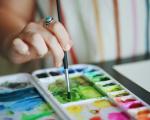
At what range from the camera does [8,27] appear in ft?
2.29

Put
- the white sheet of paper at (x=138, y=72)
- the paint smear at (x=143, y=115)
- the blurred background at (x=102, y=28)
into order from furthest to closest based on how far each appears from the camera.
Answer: the blurred background at (x=102, y=28) → the white sheet of paper at (x=138, y=72) → the paint smear at (x=143, y=115)

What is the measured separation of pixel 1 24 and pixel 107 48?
0.23 metres

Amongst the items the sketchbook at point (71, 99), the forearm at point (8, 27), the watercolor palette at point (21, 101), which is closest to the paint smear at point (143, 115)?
the sketchbook at point (71, 99)

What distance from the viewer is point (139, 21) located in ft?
2.61

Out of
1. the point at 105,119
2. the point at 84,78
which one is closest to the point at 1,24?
the point at 84,78

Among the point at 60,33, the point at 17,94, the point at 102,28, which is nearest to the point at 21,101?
the point at 17,94

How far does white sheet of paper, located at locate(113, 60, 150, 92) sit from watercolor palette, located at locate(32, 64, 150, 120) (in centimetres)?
4

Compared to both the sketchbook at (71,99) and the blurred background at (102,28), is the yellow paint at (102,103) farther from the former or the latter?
the blurred background at (102,28)

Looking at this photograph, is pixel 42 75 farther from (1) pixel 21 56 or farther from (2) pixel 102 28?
(2) pixel 102 28

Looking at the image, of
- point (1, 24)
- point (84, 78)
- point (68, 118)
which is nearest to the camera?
point (68, 118)

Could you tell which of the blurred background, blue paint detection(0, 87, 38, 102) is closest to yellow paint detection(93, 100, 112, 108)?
blue paint detection(0, 87, 38, 102)

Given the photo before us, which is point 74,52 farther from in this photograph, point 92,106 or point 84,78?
point 92,106

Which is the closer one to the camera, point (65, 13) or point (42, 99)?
point (42, 99)

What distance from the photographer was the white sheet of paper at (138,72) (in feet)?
1.97
